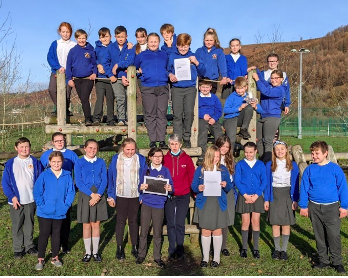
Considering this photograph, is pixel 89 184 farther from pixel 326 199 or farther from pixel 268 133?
pixel 326 199

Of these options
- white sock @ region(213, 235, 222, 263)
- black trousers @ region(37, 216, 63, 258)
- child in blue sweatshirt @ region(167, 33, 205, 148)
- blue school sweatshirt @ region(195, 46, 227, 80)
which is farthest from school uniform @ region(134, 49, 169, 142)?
black trousers @ region(37, 216, 63, 258)

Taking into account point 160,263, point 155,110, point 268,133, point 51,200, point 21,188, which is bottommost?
point 160,263

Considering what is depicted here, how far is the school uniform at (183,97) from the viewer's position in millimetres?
6520

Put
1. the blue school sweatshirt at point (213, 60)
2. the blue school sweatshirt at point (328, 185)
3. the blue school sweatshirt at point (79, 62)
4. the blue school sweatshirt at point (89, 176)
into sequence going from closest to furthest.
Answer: the blue school sweatshirt at point (328, 185) < the blue school sweatshirt at point (89, 176) < the blue school sweatshirt at point (79, 62) < the blue school sweatshirt at point (213, 60)

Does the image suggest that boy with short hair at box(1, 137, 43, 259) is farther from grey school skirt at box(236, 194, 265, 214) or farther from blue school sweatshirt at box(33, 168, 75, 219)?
→ grey school skirt at box(236, 194, 265, 214)

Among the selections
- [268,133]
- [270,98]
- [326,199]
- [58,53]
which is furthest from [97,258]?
[270,98]

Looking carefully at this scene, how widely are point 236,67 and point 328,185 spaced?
3.08m

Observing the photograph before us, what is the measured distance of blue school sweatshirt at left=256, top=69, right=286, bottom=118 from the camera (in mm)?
6855

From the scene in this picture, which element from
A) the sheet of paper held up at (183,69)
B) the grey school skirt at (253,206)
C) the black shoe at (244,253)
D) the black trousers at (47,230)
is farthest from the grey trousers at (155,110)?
the black shoe at (244,253)

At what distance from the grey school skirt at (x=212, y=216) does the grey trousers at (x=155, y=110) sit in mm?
1413

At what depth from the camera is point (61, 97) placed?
22.7 feet

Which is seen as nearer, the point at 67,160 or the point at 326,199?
the point at 326,199

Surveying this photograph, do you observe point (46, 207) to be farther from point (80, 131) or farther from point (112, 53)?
point (112, 53)

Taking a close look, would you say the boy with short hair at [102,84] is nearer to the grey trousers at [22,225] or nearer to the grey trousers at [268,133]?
the grey trousers at [22,225]
